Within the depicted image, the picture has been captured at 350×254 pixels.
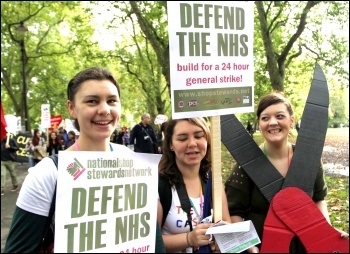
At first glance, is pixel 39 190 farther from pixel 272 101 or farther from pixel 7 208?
pixel 7 208

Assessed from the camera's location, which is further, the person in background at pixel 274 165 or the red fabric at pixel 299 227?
the person in background at pixel 274 165

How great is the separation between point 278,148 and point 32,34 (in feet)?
82.9

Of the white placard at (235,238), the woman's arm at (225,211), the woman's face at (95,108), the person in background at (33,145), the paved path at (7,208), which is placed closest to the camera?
the woman's face at (95,108)

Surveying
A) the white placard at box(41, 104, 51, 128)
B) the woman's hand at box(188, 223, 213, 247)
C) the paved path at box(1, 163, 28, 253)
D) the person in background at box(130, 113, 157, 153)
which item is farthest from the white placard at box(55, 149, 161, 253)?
the white placard at box(41, 104, 51, 128)

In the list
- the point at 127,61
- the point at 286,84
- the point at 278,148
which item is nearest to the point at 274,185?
the point at 278,148

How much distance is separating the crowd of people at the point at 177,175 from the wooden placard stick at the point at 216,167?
10 centimetres

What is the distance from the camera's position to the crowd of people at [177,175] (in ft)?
5.00

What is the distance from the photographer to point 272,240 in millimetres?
1857

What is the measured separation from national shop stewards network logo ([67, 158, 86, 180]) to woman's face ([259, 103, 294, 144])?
124cm

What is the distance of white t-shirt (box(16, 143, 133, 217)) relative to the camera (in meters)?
1.51

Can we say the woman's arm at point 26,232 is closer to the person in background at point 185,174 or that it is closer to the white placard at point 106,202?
the white placard at point 106,202

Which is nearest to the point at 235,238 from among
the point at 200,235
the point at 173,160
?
the point at 200,235

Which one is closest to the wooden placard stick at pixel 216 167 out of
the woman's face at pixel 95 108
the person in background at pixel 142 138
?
the woman's face at pixel 95 108

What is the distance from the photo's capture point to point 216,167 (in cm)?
204
